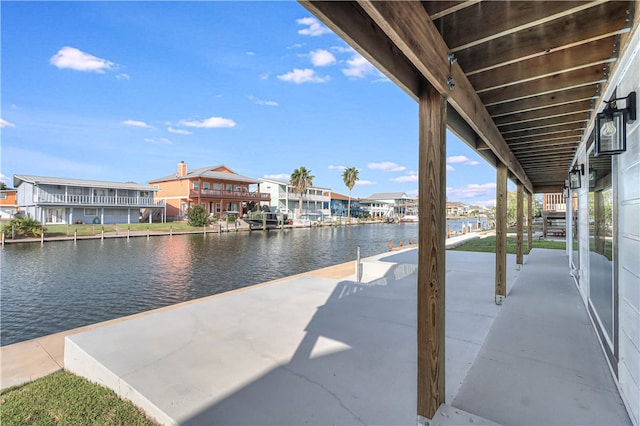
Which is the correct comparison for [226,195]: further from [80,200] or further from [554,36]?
[554,36]

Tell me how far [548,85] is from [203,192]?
34.9 meters

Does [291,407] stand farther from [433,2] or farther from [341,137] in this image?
[341,137]

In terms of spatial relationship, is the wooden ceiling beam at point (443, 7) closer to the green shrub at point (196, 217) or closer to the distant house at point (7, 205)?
the green shrub at point (196, 217)

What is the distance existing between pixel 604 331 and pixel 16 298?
1305cm

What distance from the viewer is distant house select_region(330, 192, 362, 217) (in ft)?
195

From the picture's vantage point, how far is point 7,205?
3516 centimetres

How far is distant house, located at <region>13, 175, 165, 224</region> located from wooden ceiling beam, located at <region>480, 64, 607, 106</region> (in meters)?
33.8

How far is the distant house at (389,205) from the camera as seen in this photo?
72938 mm

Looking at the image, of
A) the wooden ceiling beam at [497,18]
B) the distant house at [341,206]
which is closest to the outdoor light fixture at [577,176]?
the wooden ceiling beam at [497,18]

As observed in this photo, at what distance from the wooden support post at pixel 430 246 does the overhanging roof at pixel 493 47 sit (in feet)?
0.76

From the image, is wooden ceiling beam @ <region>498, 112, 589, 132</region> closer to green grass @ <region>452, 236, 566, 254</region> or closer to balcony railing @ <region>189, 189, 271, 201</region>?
green grass @ <region>452, 236, 566, 254</region>

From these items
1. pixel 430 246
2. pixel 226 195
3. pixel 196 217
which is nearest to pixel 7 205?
pixel 196 217

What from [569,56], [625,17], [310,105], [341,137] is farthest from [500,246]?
[341,137]

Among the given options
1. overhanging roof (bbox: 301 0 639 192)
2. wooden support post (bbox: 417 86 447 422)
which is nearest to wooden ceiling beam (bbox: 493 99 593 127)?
overhanging roof (bbox: 301 0 639 192)
